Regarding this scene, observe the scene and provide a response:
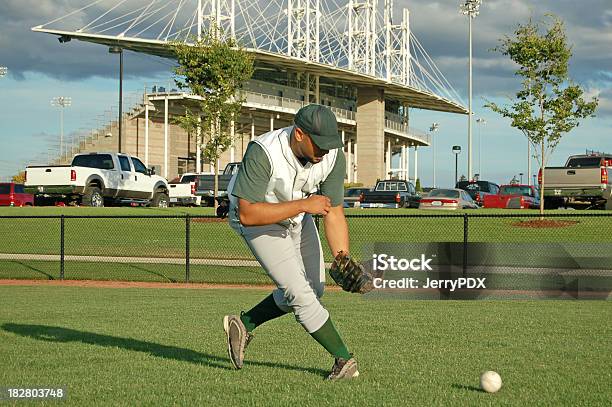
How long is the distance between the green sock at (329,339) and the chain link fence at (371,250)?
8976mm

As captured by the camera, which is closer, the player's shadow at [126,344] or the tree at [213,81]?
the player's shadow at [126,344]

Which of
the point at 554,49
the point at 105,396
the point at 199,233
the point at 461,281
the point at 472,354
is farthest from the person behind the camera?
the point at 554,49

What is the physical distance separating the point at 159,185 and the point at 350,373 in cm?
2772

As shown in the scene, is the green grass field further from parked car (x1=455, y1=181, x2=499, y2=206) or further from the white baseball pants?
parked car (x1=455, y1=181, x2=499, y2=206)

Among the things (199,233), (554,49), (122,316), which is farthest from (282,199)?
(554,49)

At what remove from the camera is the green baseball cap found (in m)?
5.50

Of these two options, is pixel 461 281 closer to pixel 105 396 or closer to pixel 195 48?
pixel 105 396

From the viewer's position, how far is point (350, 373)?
6.12 meters

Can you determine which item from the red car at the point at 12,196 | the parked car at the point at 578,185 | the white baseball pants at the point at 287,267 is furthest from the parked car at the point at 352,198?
the white baseball pants at the point at 287,267

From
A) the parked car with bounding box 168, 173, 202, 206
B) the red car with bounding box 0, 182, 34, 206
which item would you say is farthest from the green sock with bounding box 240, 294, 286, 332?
the red car with bounding box 0, 182, 34, 206

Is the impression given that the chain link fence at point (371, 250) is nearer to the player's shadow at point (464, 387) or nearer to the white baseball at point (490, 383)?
the player's shadow at point (464, 387)

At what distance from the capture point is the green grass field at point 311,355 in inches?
227

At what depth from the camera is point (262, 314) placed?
6.59 meters

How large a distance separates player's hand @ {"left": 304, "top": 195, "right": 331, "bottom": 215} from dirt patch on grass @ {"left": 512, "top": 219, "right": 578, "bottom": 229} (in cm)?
1803
